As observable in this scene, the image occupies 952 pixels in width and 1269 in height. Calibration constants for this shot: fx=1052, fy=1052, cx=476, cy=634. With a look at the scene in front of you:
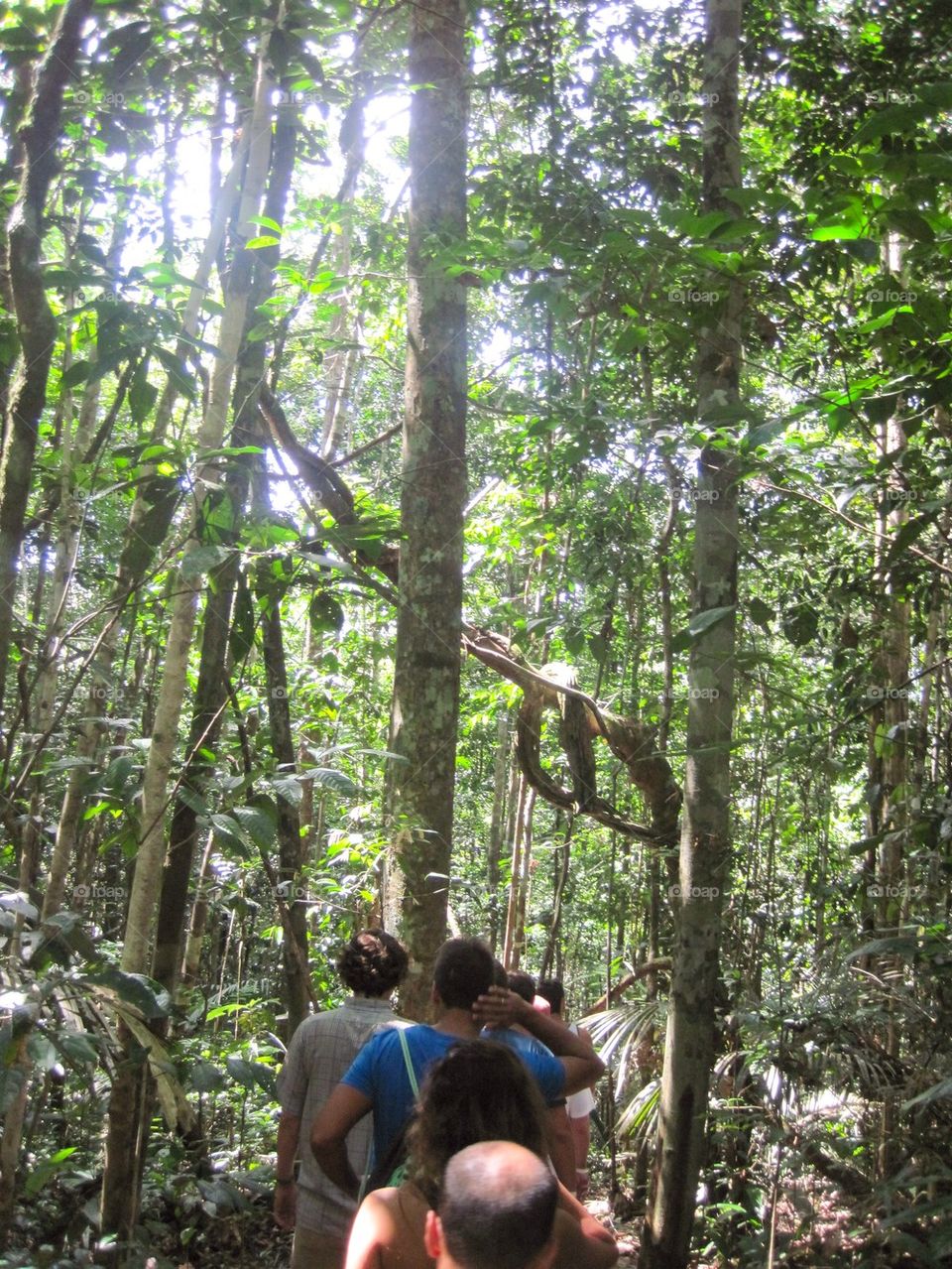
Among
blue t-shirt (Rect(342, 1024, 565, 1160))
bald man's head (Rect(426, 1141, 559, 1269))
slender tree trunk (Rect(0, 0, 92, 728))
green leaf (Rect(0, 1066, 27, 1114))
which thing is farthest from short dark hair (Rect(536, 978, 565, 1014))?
bald man's head (Rect(426, 1141, 559, 1269))

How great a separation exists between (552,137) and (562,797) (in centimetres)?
345

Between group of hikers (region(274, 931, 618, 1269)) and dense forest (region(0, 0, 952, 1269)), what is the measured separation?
1.22 feet

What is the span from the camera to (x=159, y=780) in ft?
10.4

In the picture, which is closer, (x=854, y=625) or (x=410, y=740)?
(x=410, y=740)

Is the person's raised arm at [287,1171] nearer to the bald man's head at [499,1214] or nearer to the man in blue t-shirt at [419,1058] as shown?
the man in blue t-shirt at [419,1058]

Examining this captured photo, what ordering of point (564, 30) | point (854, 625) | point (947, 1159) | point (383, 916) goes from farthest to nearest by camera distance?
point (854, 625) < point (564, 30) < point (383, 916) < point (947, 1159)

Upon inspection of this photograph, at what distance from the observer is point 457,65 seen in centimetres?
475

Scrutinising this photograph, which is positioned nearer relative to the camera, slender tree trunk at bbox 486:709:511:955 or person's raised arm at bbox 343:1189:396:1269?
person's raised arm at bbox 343:1189:396:1269

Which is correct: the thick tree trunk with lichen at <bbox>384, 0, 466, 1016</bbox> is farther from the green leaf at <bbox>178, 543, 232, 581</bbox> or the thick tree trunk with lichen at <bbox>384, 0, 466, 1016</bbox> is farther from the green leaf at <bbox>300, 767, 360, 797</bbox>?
the green leaf at <bbox>178, 543, 232, 581</bbox>

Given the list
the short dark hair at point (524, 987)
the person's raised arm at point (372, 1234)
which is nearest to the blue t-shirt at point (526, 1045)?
the person's raised arm at point (372, 1234)

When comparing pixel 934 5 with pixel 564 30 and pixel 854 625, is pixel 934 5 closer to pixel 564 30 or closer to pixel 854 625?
pixel 564 30

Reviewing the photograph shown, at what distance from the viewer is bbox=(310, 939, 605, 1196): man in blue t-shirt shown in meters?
2.24

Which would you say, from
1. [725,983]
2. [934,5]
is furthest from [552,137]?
[725,983]

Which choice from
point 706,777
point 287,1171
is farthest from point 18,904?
point 706,777
